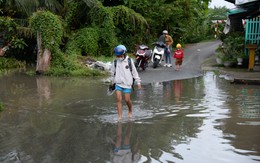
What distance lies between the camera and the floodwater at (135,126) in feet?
17.0

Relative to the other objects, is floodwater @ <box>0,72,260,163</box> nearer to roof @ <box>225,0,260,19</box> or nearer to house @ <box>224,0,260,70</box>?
house @ <box>224,0,260,70</box>

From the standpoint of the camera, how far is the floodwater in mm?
5191

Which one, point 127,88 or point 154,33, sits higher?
point 154,33

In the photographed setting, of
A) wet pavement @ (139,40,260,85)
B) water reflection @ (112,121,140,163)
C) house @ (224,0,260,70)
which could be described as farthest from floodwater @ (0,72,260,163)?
house @ (224,0,260,70)

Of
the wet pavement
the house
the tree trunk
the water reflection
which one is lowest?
the water reflection

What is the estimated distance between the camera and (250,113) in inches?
299

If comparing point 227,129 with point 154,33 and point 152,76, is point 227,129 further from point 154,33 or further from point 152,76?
point 154,33

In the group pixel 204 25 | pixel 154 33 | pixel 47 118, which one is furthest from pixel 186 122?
pixel 204 25

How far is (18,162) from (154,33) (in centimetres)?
1958

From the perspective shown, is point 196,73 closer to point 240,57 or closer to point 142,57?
point 240,57

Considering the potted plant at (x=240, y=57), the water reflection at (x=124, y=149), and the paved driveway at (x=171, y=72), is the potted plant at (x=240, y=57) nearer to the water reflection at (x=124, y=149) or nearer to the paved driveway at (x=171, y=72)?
the paved driveway at (x=171, y=72)

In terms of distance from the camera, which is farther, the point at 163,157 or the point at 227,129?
the point at 227,129

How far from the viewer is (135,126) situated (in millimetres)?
6734

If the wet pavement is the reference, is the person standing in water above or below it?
above
